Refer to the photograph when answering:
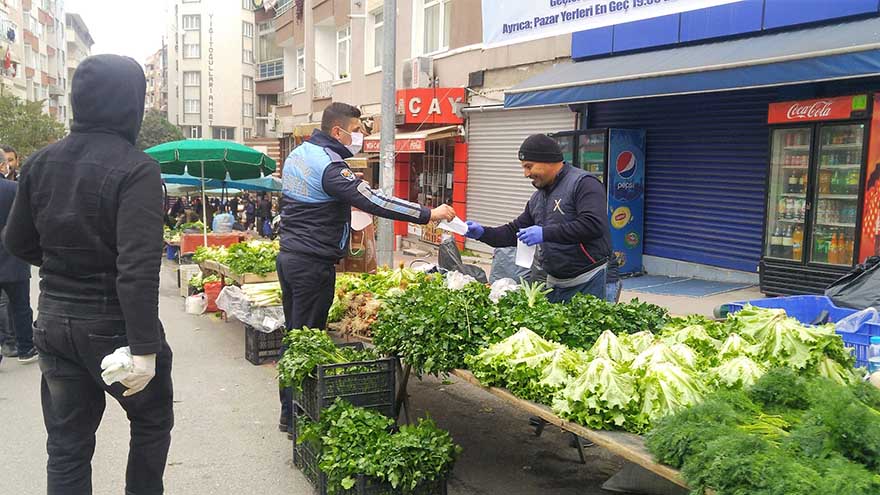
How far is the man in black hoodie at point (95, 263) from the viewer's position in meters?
2.93

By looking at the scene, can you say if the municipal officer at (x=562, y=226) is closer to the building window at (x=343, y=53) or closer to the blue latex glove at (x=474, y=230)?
the blue latex glove at (x=474, y=230)

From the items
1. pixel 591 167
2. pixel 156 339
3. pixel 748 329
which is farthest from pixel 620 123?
pixel 156 339

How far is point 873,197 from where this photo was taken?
27.3 feet

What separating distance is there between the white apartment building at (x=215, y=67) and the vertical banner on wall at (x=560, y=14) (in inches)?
2722

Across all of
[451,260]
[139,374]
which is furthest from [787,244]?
[139,374]

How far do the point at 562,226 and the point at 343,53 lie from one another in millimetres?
22397

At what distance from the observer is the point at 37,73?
60.8 m

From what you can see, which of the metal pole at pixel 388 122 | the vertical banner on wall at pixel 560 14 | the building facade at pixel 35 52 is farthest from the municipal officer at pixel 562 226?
the building facade at pixel 35 52

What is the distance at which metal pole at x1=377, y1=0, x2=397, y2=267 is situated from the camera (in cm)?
1031

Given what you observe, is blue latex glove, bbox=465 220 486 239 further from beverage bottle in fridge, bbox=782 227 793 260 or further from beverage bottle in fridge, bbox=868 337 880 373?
beverage bottle in fridge, bbox=782 227 793 260

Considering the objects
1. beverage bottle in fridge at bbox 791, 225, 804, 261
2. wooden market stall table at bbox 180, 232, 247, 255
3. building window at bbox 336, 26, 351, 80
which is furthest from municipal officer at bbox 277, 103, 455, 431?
building window at bbox 336, 26, 351, 80

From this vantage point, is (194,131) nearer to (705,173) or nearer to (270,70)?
(270,70)

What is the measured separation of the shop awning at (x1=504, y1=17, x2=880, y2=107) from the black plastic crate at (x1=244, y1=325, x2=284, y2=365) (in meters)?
5.95

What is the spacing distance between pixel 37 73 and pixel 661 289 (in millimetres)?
63379
